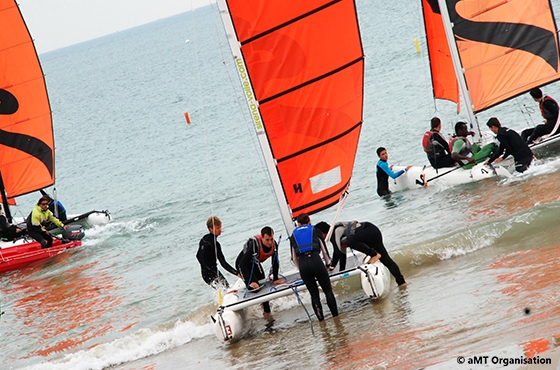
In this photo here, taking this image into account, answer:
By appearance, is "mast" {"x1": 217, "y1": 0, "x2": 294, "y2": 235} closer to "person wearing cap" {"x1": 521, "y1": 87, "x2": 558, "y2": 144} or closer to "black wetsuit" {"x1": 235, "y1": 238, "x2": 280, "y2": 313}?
"black wetsuit" {"x1": 235, "y1": 238, "x2": 280, "y2": 313}

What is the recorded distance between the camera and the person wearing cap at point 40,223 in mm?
17516

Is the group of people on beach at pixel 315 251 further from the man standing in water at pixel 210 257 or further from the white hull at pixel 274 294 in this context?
the man standing in water at pixel 210 257

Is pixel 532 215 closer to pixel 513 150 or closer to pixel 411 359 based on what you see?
pixel 513 150

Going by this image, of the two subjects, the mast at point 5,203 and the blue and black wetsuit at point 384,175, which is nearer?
the blue and black wetsuit at point 384,175

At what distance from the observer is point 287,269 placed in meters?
12.5

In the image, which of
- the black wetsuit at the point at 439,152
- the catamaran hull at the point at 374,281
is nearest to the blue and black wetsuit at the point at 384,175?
the black wetsuit at the point at 439,152

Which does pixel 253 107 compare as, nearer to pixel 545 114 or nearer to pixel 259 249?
pixel 259 249

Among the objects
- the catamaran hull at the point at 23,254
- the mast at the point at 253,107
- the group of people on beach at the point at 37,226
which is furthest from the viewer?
the catamaran hull at the point at 23,254

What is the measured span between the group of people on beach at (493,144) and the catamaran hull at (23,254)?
7.88 metres

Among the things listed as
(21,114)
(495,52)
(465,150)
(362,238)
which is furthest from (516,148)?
(21,114)

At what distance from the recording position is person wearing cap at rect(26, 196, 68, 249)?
1752 centimetres

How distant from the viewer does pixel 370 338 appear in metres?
8.12

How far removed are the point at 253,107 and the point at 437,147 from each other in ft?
20.5

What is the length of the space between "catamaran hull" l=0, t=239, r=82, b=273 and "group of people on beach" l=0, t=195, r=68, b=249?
0.14m
